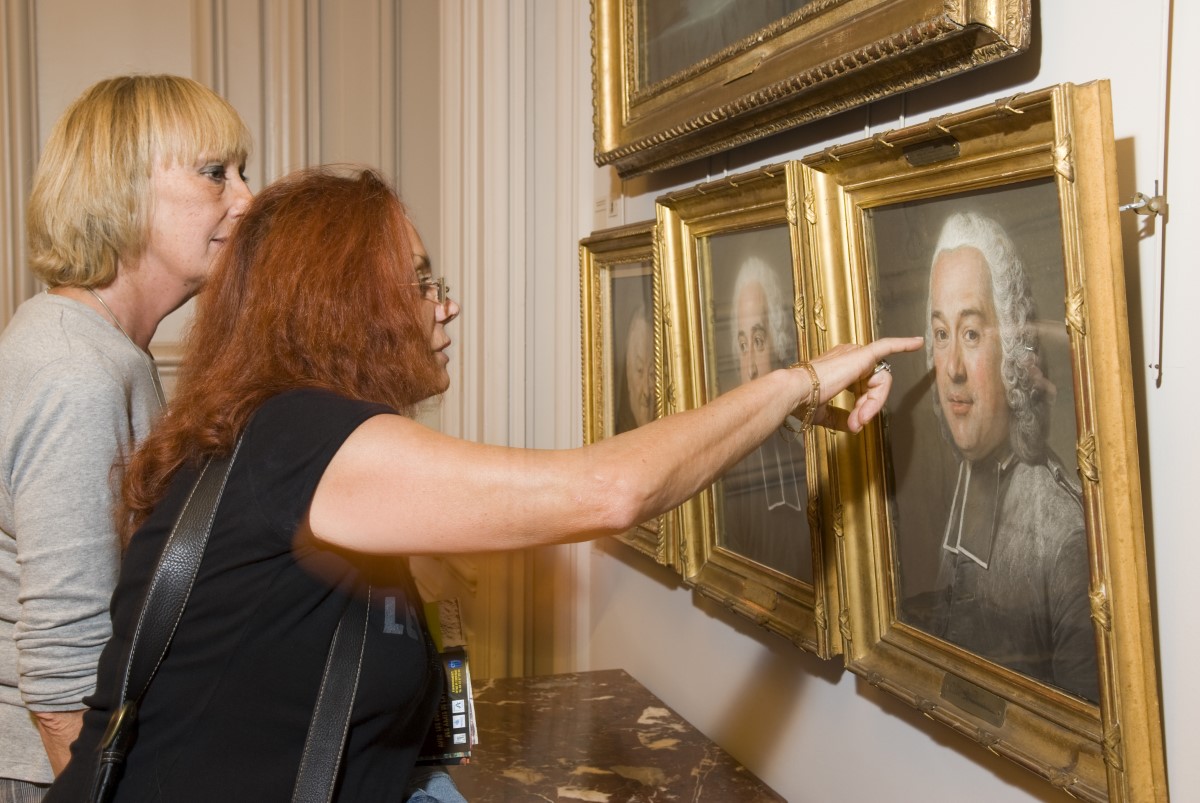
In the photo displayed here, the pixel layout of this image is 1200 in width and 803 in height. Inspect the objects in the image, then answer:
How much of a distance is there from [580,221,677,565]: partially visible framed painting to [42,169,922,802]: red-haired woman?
0.84 meters

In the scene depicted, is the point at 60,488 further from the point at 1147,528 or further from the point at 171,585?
the point at 1147,528

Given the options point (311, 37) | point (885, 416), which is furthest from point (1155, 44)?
point (311, 37)

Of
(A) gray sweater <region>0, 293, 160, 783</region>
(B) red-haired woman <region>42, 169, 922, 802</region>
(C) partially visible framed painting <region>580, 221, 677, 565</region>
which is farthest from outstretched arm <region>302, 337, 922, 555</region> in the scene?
(C) partially visible framed painting <region>580, 221, 677, 565</region>

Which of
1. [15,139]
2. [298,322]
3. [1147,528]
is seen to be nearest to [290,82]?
[15,139]

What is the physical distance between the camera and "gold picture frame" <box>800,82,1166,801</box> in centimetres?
113

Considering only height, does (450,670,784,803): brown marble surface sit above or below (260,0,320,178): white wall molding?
below

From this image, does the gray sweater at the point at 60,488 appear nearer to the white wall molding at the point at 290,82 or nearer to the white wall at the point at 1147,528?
the white wall at the point at 1147,528

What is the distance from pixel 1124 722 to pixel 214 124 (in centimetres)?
167

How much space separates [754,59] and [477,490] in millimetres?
929

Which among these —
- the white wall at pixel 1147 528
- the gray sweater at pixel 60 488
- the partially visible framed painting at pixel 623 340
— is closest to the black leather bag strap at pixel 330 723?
the gray sweater at pixel 60 488

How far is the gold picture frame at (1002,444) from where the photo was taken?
44.7 inches

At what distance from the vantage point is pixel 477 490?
1.24 meters

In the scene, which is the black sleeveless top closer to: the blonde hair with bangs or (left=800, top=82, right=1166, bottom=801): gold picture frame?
the blonde hair with bangs

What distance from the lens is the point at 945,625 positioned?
147 centimetres
